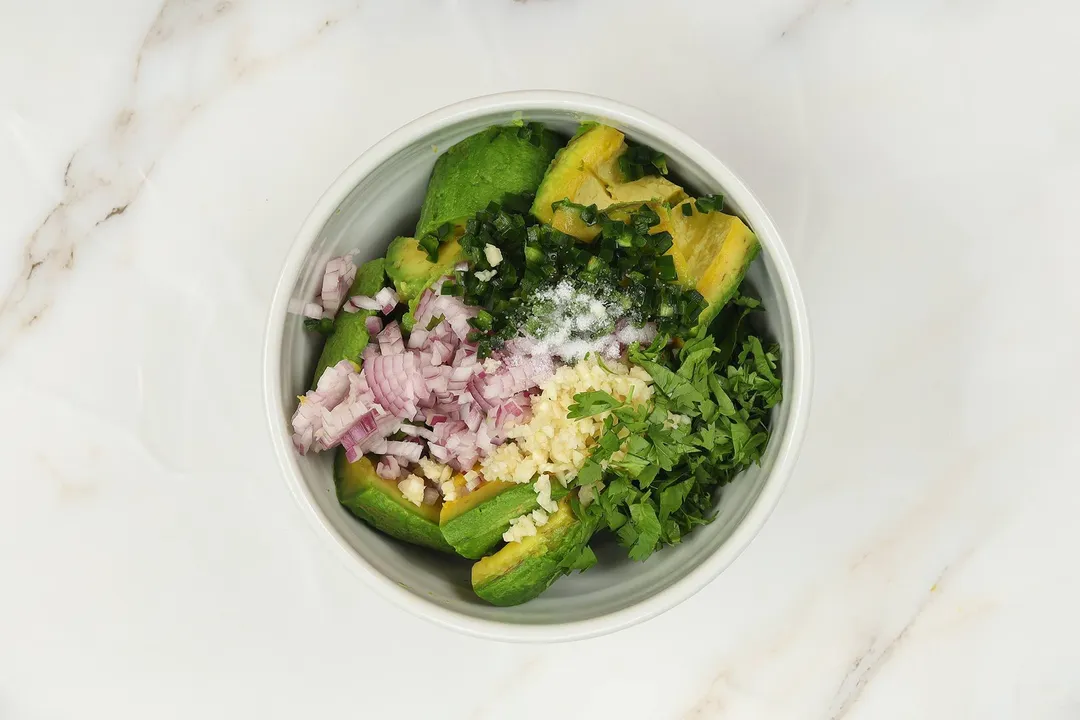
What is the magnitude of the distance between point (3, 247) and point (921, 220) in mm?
1622

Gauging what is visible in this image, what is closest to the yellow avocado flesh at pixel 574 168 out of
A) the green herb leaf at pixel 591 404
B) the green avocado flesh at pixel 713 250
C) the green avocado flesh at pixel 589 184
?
the green avocado flesh at pixel 589 184

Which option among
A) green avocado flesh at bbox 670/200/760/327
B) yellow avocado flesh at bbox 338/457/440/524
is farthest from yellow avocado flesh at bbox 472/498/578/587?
green avocado flesh at bbox 670/200/760/327

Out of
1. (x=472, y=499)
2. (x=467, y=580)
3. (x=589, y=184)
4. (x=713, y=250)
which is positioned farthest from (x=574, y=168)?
(x=467, y=580)

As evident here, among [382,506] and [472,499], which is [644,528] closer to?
[472,499]

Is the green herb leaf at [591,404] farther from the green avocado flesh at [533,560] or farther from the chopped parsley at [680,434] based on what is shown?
the green avocado flesh at [533,560]

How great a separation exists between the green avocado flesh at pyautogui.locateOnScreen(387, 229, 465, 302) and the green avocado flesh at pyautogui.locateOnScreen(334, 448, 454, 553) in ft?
0.82

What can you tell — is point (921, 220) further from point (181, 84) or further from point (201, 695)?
point (201, 695)

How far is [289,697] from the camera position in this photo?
1.54 m

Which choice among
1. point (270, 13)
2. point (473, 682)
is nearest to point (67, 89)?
point (270, 13)

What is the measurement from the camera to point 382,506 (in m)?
1.18

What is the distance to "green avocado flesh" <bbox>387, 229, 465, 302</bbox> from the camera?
1.20 meters

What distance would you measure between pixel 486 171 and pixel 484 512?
0.47 m

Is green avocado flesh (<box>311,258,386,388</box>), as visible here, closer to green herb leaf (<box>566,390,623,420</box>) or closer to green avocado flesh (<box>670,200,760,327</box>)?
green herb leaf (<box>566,390,623,420</box>)

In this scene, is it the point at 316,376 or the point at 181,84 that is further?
the point at 181,84
